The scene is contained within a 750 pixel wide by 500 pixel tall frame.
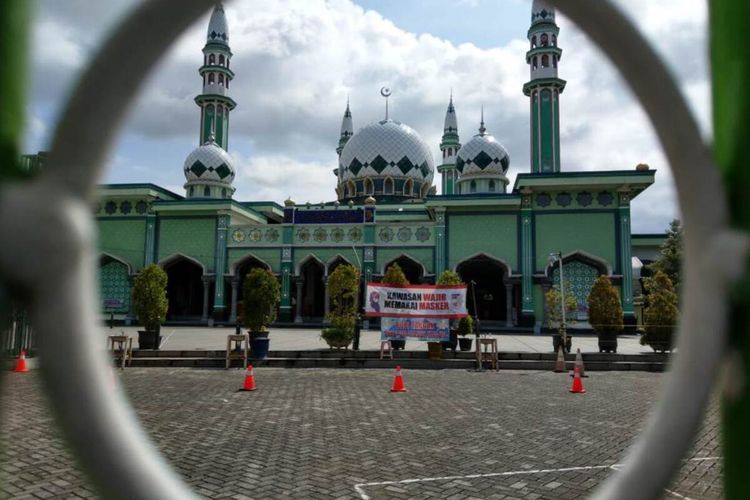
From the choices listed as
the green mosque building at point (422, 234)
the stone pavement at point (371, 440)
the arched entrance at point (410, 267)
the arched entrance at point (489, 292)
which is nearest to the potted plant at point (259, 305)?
the stone pavement at point (371, 440)

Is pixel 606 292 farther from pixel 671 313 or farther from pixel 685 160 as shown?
pixel 685 160

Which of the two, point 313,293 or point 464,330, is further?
point 313,293

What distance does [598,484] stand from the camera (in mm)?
4641

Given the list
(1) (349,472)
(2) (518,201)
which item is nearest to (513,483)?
(1) (349,472)

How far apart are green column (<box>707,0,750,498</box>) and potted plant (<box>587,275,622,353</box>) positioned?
1705 cm

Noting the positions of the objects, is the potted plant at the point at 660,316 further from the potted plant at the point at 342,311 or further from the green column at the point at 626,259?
the green column at the point at 626,259

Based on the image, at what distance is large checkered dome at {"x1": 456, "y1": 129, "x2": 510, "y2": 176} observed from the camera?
1437 inches

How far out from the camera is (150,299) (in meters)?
16.8

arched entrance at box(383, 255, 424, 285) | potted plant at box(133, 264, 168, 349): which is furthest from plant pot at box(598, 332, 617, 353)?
potted plant at box(133, 264, 168, 349)

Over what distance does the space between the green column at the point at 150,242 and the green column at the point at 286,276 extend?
25.6ft

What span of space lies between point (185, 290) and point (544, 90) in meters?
26.4

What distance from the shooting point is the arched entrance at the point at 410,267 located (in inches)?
1187

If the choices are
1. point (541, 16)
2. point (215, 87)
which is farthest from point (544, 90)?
point (215, 87)

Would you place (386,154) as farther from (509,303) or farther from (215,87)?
(509,303)
